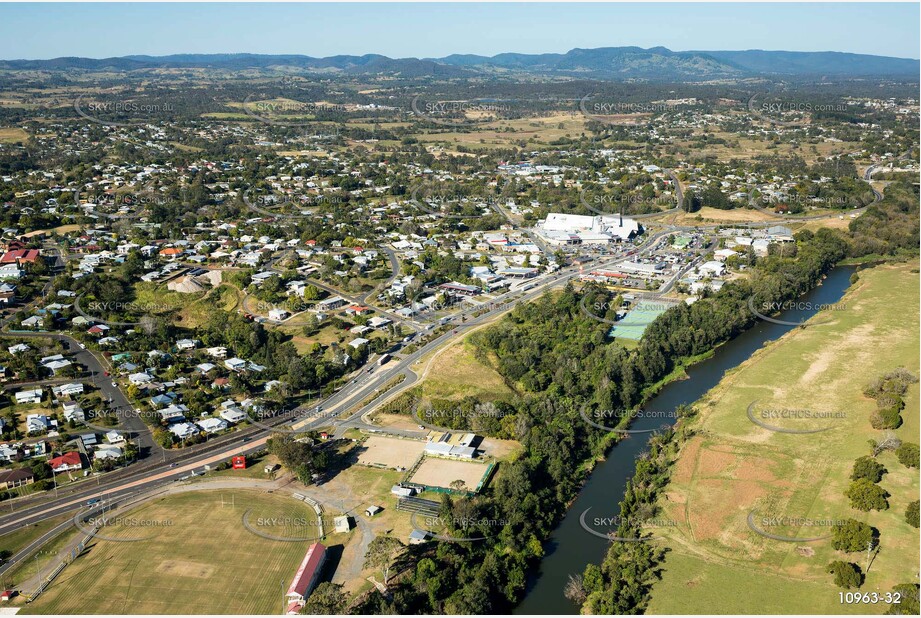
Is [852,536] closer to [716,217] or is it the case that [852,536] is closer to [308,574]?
[308,574]

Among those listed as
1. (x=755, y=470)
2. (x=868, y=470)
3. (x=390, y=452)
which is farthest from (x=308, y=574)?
(x=868, y=470)

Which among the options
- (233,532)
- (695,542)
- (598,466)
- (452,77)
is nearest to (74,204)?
(233,532)

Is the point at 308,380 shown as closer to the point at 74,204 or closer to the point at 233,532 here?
the point at 233,532

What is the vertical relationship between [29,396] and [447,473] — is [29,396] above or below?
above

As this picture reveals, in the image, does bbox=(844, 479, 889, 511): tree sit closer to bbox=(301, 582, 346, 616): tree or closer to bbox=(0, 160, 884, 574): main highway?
bbox=(0, 160, 884, 574): main highway

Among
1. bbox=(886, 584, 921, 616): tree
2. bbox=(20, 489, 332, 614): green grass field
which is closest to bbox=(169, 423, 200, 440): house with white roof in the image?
bbox=(20, 489, 332, 614): green grass field
